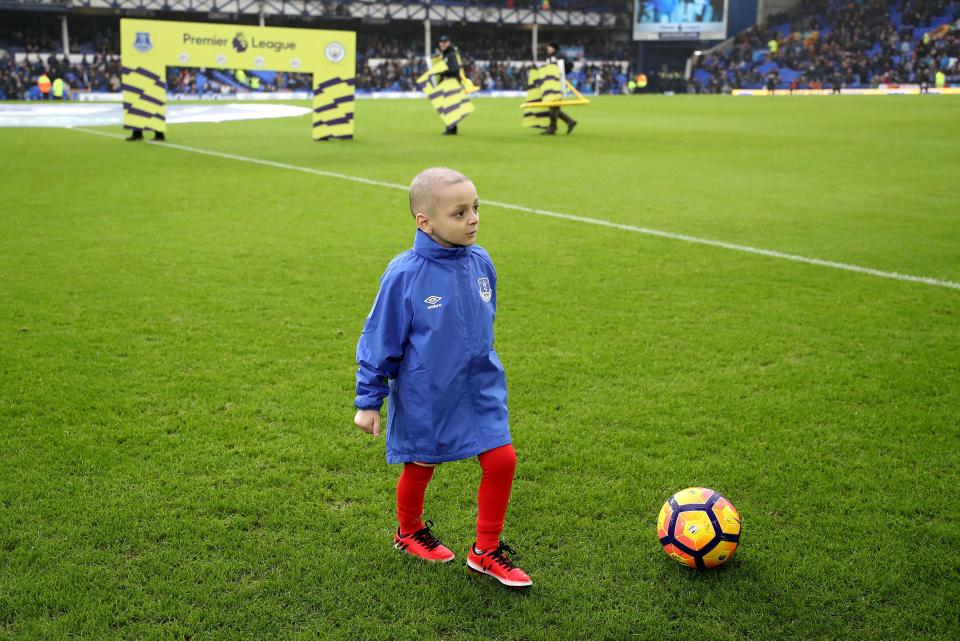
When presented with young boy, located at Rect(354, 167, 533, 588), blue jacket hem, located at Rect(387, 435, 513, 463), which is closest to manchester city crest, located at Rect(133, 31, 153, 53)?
young boy, located at Rect(354, 167, 533, 588)

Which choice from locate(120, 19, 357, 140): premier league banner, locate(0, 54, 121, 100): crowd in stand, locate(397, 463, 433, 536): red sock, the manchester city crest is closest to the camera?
locate(397, 463, 433, 536): red sock

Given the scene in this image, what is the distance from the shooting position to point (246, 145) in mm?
17719

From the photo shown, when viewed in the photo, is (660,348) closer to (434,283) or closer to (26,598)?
(434,283)

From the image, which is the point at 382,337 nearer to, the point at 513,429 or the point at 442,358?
the point at 442,358

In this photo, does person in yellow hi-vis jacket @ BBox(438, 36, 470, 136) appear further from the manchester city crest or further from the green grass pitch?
the green grass pitch

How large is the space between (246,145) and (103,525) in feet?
51.2

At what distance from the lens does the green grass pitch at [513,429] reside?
2789 mm

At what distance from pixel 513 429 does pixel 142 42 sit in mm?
16898

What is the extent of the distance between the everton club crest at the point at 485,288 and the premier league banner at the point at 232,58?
16656 mm

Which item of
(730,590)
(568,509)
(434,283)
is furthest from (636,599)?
(434,283)

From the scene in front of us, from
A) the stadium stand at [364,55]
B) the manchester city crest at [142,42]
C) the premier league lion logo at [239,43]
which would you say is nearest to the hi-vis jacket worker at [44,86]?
the stadium stand at [364,55]

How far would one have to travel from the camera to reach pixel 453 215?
8.89 feet

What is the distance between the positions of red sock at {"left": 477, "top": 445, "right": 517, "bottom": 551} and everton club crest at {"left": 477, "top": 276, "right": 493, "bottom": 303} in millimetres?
520

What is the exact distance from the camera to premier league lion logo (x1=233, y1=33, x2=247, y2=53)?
1875cm
